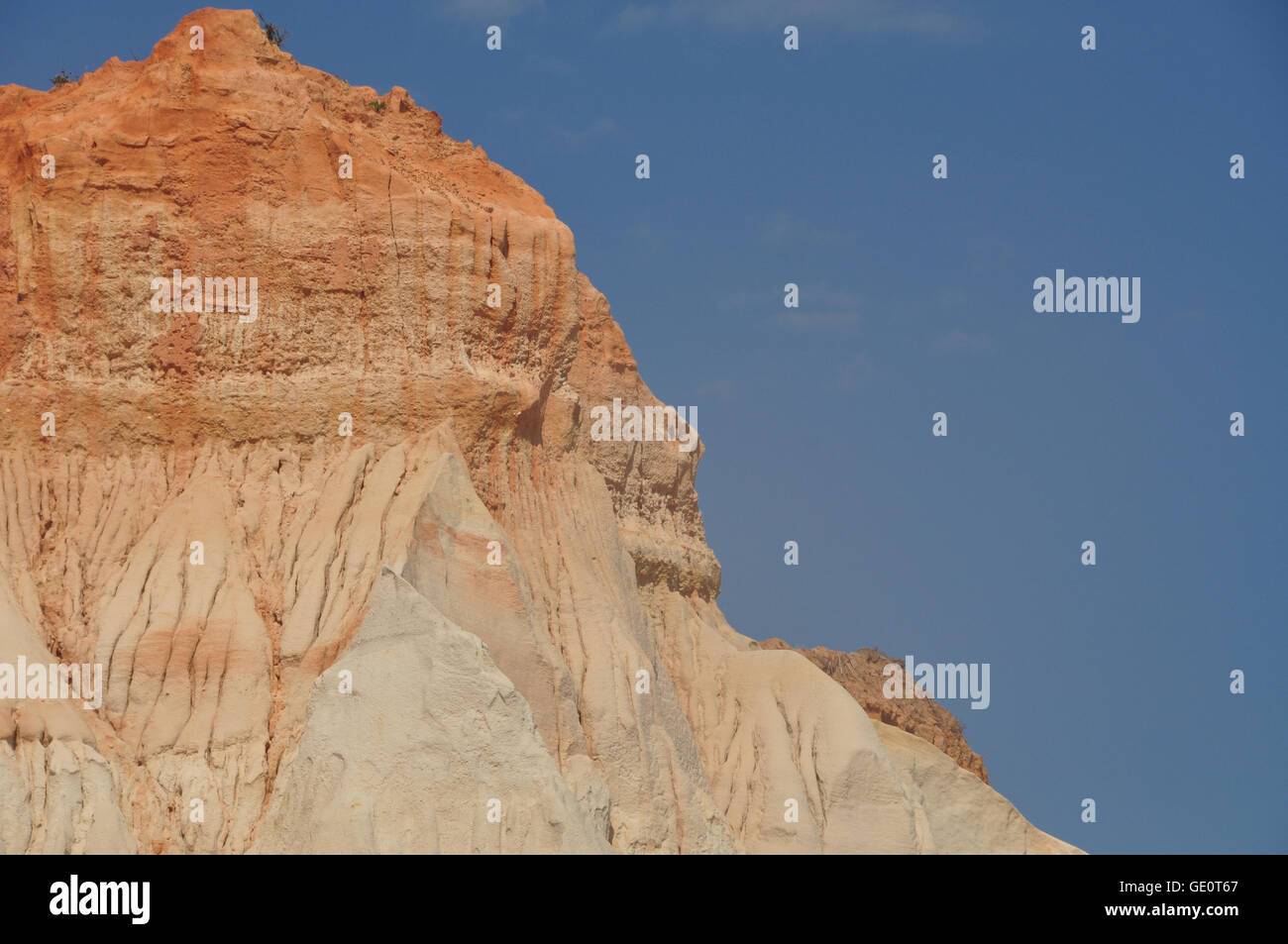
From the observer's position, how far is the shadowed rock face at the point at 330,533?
39.7 metres

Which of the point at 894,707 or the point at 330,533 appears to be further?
the point at 894,707

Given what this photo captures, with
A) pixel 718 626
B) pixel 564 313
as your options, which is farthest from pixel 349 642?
pixel 718 626

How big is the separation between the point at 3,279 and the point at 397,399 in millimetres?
7421

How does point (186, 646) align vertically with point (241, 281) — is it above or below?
below

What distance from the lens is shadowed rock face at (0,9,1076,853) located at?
39688 mm

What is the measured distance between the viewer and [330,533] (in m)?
44.7

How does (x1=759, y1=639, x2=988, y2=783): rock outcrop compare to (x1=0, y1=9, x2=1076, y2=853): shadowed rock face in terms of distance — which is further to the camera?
(x1=759, y1=639, x2=988, y2=783): rock outcrop

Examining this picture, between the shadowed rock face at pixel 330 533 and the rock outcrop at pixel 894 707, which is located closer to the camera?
the shadowed rock face at pixel 330 533

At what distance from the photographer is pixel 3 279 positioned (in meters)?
47.2
